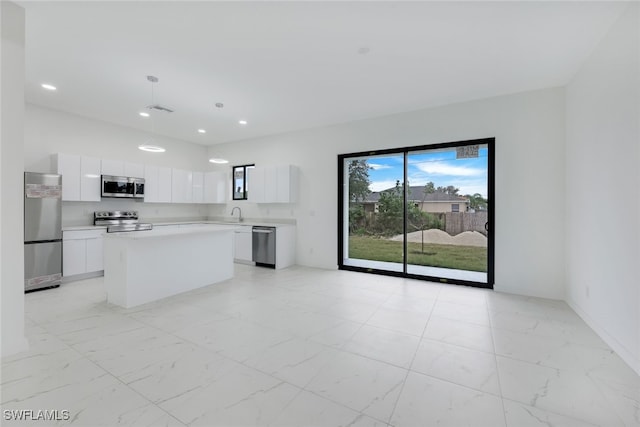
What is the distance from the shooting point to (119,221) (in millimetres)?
5645

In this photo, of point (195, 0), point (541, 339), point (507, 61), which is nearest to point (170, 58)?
point (195, 0)

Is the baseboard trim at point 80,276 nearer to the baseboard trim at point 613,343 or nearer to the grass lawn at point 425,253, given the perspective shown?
the grass lawn at point 425,253

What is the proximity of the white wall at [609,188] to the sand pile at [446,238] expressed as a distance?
1.55 metres

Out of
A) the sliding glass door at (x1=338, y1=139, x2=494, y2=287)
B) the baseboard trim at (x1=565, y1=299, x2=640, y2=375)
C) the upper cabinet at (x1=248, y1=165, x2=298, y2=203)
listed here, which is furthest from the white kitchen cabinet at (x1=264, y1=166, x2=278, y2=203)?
the baseboard trim at (x1=565, y1=299, x2=640, y2=375)

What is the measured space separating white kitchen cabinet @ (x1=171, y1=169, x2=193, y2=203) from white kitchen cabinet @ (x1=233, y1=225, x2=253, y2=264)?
1738mm

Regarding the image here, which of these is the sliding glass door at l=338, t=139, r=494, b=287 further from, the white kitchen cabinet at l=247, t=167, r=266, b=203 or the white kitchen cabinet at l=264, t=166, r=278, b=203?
the white kitchen cabinet at l=247, t=167, r=266, b=203

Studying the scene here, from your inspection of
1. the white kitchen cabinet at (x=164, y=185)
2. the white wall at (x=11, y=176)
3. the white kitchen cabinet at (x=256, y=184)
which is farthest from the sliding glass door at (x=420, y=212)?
the white wall at (x=11, y=176)

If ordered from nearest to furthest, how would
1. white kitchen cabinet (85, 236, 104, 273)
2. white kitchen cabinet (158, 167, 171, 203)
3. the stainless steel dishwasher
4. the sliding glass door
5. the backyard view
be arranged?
the sliding glass door, white kitchen cabinet (85, 236, 104, 273), the backyard view, the stainless steel dishwasher, white kitchen cabinet (158, 167, 171, 203)

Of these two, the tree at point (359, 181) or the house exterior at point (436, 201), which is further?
the tree at point (359, 181)

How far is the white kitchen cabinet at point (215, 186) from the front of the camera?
7.16 meters

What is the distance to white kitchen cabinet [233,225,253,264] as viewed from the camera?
6141 millimetres

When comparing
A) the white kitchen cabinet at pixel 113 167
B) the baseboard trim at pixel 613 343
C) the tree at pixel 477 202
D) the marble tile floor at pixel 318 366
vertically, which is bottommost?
the marble tile floor at pixel 318 366

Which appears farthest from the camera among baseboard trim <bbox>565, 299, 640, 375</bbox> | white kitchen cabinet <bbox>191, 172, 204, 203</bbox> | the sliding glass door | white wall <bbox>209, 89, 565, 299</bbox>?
white kitchen cabinet <bbox>191, 172, 204, 203</bbox>

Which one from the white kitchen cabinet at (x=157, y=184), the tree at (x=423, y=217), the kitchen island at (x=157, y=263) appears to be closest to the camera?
the kitchen island at (x=157, y=263)
